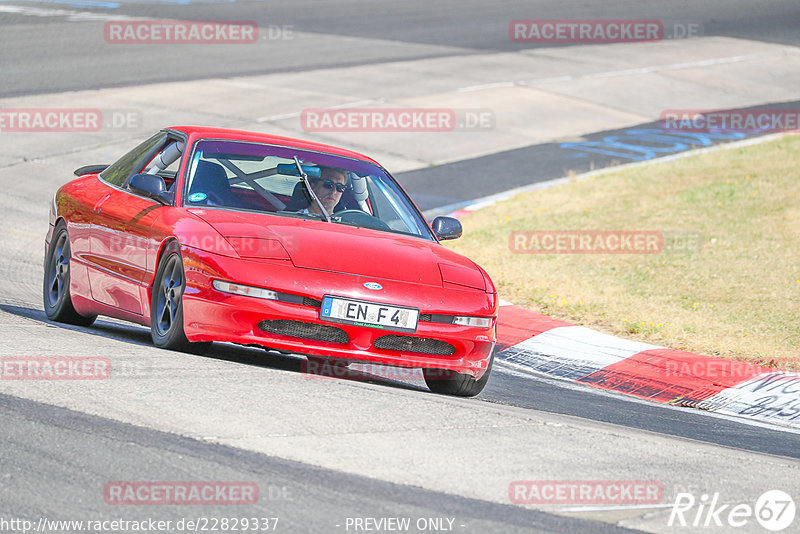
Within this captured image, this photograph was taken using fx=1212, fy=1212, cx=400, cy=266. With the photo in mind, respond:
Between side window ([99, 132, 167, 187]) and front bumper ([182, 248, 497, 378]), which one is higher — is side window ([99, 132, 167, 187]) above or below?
above

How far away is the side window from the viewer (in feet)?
27.0

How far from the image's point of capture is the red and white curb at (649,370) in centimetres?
826

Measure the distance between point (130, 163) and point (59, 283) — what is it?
97 cm

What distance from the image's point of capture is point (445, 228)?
8.05 meters

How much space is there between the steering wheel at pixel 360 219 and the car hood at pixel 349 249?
0.53 feet

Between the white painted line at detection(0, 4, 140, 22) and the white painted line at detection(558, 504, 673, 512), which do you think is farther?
the white painted line at detection(0, 4, 140, 22)

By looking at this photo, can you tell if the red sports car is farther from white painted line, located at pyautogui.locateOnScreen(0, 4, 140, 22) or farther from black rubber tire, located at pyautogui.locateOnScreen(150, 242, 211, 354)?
white painted line, located at pyautogui.locateOnScreen(0, 4, 140, 22)

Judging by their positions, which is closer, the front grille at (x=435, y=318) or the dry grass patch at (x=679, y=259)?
the front grille at (x=435, y=318)

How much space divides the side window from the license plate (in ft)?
7.54

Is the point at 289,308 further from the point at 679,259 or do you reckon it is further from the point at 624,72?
the point at 624,72

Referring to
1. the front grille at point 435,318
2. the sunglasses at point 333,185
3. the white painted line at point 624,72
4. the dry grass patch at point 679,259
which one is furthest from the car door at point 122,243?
the white painted line at point 624,72

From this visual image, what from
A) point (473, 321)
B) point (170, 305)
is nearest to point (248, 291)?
point (170, 305)

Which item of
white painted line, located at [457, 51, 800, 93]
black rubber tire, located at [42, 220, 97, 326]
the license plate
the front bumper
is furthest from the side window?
white painted line, located at [457, 51, 800, 93]

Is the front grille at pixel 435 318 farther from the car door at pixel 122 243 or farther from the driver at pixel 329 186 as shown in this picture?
the car door at pixel 122 243
